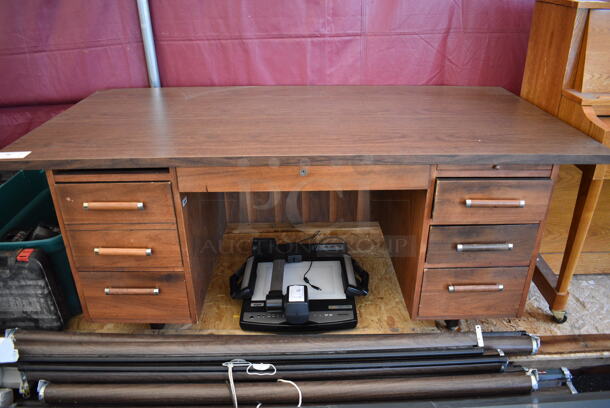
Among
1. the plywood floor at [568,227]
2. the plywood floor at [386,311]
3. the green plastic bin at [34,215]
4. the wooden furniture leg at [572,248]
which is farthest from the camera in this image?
the plywood floor at [568,227]

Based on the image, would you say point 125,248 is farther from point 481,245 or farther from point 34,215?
point 481,245

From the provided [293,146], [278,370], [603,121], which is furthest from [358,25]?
[278,370]

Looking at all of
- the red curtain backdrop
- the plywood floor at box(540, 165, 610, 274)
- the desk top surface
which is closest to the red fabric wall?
the red curtain backdrop

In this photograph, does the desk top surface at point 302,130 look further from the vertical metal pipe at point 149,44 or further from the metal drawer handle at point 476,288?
the metal drawer handle at point 476,288

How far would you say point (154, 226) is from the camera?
4.50ft

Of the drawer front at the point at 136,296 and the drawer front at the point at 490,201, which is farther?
the drawer front at the point at 136,296

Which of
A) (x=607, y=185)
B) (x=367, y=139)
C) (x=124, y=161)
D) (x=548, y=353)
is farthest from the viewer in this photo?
(x=607, y=185)

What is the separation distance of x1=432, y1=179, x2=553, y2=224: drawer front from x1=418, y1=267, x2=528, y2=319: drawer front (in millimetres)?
182

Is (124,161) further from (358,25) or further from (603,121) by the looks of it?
(603,121)

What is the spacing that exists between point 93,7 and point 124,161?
3.12 feet

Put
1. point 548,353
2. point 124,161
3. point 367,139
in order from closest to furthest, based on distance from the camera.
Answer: point 124,161, point 367,139, point 548,353

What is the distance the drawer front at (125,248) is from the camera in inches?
54.3

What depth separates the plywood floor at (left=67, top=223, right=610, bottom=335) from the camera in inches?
63.7

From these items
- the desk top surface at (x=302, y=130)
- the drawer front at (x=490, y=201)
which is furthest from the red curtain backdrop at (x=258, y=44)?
the drawer front at (x=490, y=201)
